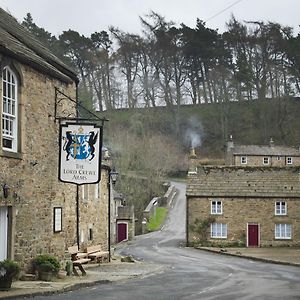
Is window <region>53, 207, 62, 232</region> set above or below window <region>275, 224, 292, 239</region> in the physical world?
above

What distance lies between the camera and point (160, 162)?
71125mm

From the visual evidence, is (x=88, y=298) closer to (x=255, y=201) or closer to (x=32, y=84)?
(x=32, y=84)

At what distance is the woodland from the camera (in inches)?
3078

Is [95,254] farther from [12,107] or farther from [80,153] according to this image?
[12,107]

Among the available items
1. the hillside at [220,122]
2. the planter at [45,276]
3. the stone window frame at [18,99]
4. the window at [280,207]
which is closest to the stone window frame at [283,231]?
the window at [280,207]

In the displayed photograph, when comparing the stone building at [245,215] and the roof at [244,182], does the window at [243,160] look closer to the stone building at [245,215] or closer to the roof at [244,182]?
the roof at [244,182]

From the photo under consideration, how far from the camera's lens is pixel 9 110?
58.8 ft

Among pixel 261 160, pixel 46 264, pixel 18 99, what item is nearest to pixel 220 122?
pixel 261 160

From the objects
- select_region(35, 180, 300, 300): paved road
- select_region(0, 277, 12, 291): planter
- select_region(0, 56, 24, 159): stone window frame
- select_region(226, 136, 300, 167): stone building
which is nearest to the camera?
select_region(0, 277, 12, 291): planter

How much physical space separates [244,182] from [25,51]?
101 ft

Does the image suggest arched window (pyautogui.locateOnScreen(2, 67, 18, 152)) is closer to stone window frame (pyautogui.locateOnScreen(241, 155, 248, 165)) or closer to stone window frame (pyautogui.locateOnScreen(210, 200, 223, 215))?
stone window frame (pyautogui.locateOnScreen(210, 200, 223, 215))

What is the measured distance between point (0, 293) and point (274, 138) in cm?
6936

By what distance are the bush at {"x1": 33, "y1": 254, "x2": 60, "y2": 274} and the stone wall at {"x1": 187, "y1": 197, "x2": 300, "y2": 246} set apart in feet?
90.7

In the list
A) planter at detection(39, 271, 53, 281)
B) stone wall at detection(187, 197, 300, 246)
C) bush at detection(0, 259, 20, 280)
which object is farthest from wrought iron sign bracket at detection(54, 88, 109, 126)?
stone wall at detection(187, 197, 300, 246)
